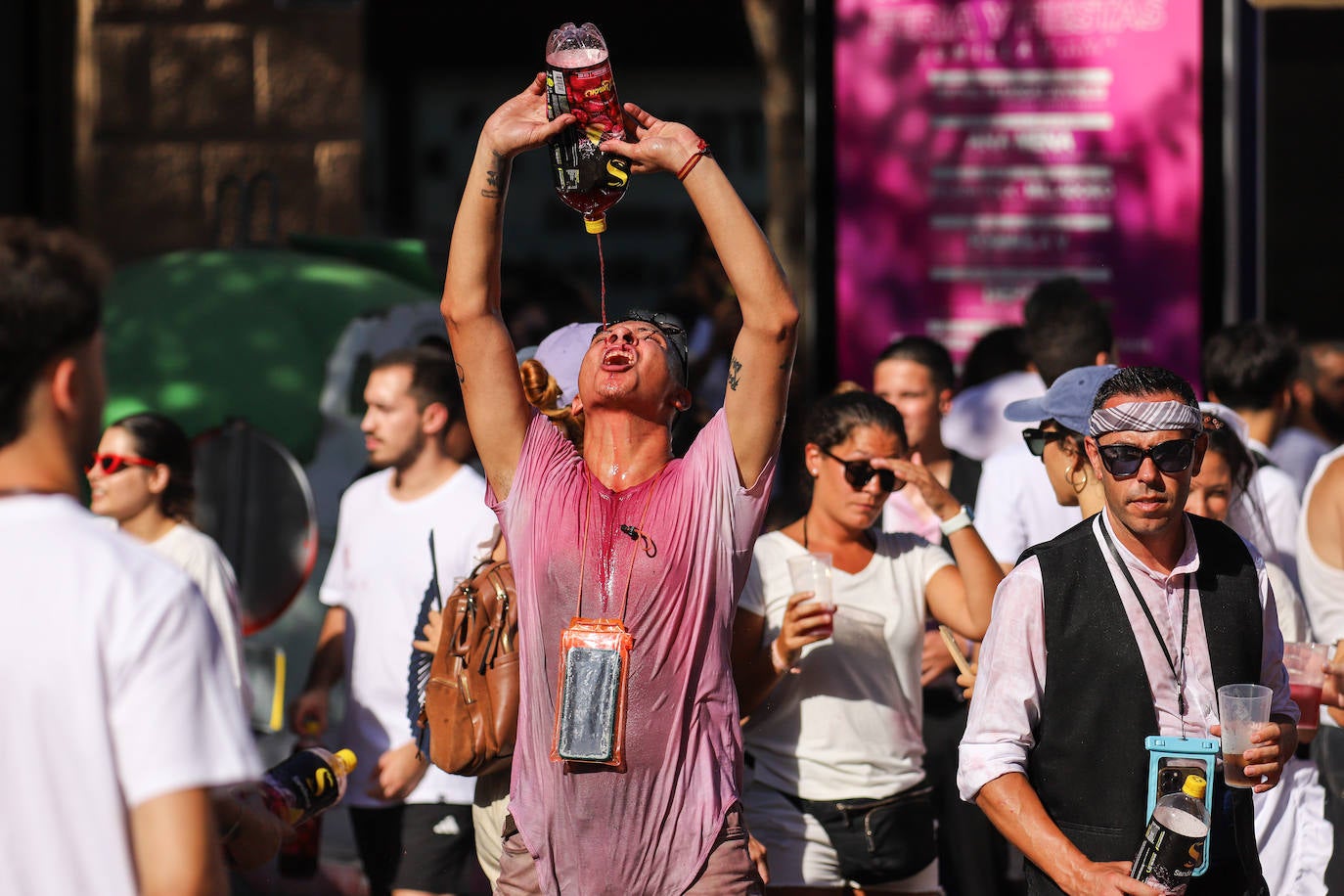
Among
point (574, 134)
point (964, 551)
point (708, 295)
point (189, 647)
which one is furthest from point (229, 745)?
point (708, 295)

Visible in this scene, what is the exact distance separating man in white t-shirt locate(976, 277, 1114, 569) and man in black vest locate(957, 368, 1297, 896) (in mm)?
1603

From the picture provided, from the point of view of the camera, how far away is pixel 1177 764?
141 inches

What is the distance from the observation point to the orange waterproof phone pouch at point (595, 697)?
3816 mm

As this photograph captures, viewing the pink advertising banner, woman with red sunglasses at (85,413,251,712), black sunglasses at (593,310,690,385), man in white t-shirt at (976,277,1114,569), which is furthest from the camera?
the pink advertising banner

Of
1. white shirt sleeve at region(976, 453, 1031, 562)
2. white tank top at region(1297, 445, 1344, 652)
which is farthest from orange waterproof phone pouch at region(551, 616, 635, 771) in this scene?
white tank top at region(1297, 445, 1344, 652)

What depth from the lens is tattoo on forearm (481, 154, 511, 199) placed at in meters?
4.02

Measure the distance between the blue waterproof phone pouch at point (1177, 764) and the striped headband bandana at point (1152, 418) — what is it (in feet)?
2.25

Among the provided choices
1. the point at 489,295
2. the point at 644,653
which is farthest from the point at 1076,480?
the point at 489,295

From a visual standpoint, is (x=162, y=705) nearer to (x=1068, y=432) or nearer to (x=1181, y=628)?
(x=1181, y=628)

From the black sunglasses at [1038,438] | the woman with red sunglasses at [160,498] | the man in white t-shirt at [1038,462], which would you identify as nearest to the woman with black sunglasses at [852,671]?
the black sunglasses at [1038,438]

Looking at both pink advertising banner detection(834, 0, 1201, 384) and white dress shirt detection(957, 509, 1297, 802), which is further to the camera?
pink advertising banner detection(834, 0, 1201, 384)

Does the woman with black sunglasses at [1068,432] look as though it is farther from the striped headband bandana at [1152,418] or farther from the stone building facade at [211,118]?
the stone building facade at [211,118]

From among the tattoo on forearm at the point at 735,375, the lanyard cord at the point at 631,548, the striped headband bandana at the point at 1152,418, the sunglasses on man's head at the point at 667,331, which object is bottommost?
the lanyard cord at the point at 631,548

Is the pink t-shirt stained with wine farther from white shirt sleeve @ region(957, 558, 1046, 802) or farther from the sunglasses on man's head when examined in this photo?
white shirt sleeve @ region(957, 558, 1046, 802)
